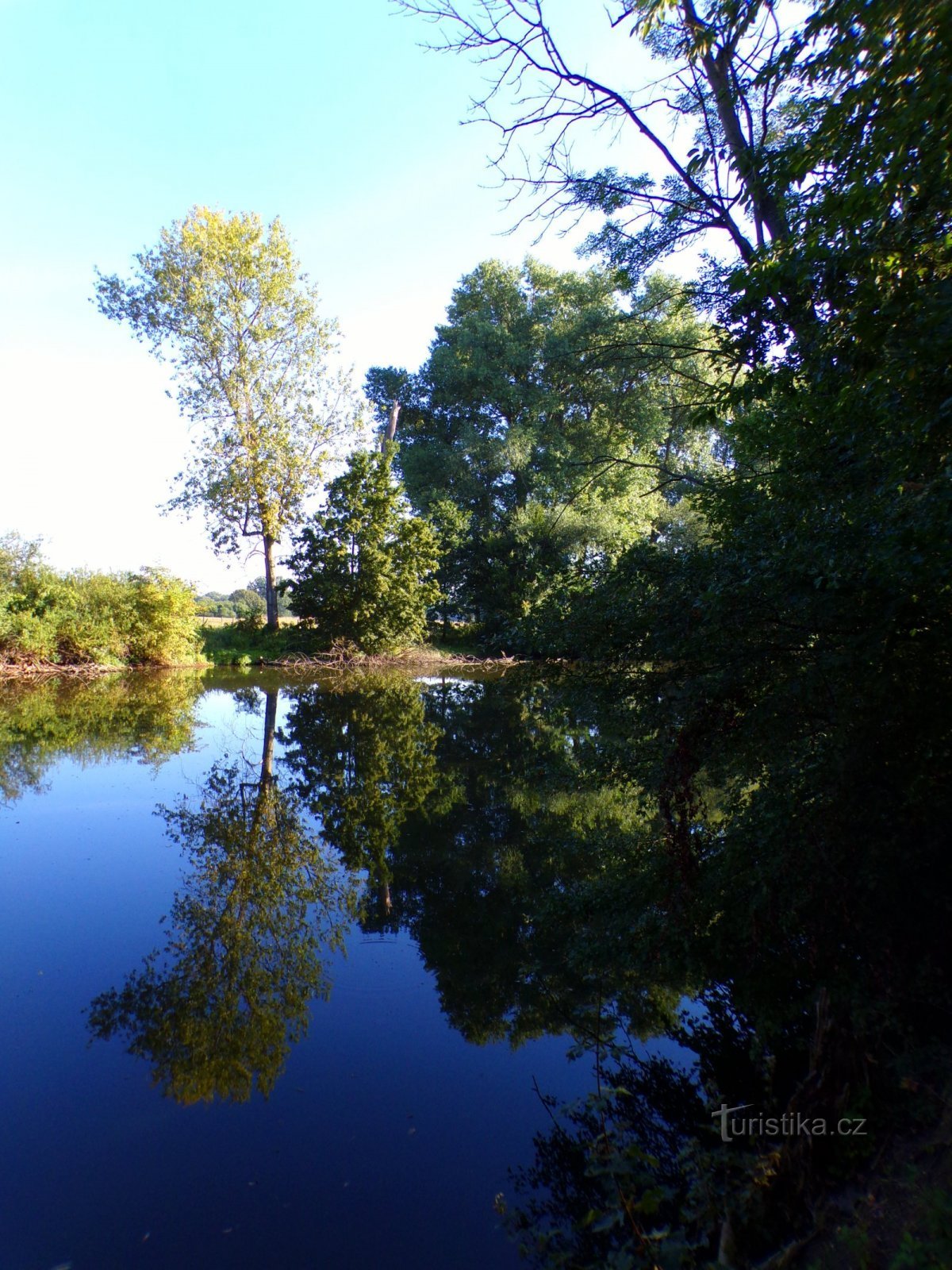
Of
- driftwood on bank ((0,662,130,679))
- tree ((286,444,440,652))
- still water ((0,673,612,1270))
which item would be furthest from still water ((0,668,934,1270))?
tree ((286,444,440,652))

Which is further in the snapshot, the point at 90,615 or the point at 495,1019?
the point at 90,615

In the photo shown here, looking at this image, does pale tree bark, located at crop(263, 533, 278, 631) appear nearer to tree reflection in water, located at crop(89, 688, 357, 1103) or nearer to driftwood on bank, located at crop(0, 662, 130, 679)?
driftwood on bank, located at crop(0, 662, 130, 679)

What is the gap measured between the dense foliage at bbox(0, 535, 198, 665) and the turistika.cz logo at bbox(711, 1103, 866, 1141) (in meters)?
23.0

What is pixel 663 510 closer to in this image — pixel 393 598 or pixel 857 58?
pixel 393 598

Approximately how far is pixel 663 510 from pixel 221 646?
1886 cm

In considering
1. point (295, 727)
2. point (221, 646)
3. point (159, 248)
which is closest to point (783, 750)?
point (295, 727)

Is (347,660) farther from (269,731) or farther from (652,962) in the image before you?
(652,962)

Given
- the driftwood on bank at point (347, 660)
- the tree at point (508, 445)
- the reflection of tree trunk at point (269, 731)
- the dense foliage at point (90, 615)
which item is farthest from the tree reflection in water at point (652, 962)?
the tree at point (508, 445)

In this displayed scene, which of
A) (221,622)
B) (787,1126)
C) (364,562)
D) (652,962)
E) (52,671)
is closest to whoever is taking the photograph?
(787,1126)

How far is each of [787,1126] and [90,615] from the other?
80.6 ft

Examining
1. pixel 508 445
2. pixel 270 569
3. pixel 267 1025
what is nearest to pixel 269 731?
pixel 267 1025

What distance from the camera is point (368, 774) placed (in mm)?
10875

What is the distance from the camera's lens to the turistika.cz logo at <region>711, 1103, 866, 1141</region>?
2.90 meters

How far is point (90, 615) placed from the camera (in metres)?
23.5
